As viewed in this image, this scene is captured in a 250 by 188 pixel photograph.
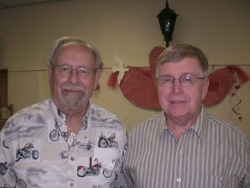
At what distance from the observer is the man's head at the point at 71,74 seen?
1410mm

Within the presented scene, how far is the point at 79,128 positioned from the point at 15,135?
37 cm

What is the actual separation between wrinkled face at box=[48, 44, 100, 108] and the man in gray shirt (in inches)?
17.3

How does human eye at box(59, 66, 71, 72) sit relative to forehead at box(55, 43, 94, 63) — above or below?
below

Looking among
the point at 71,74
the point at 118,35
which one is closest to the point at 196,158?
the point at 71,74

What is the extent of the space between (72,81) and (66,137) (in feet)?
1.09

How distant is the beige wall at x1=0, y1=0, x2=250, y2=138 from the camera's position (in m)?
3.02

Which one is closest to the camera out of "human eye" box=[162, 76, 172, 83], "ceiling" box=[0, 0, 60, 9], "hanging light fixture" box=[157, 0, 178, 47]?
"human eye" box=[162, 76, 172, 83]

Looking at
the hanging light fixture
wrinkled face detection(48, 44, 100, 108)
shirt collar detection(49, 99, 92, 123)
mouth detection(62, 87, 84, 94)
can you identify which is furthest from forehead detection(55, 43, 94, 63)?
the hanging light fixture

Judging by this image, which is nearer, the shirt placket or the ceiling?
the shirt placket

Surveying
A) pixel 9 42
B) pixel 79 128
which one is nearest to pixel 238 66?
pixel 79 128

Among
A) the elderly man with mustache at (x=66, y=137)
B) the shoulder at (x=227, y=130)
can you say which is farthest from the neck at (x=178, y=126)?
the elderly man with mustache at (x=66, y=137)

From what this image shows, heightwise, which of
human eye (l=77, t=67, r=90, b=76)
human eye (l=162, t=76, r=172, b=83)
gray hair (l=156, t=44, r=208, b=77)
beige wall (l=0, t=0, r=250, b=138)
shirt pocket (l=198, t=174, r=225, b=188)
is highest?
beige wall (l=0, t=0, r=250, b=138)

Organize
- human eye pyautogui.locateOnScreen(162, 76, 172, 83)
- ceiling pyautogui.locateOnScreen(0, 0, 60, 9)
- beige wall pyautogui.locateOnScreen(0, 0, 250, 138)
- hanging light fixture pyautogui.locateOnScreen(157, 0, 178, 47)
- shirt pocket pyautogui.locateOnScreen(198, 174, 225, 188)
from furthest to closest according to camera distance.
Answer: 1. ceiling pyautogui.locateOnScreen(0, 0, 60, 9)
2. beige wall pyautogui.locateOnScreen(0, 0, 250, 138)
3. hanging light fixture pyautogui.locateOnScreen(157, 0, 178, 47)
4. human eye pyautogui.locateOnScreen(162, 76, 172, 83)
5. shirt pocket pyautogui.locateOnScreen(198, 174, 225, 188)

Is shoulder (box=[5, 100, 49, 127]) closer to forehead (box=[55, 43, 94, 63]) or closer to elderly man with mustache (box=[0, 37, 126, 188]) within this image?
elderly man with mustache (box=[0, 37, 126, 188])
